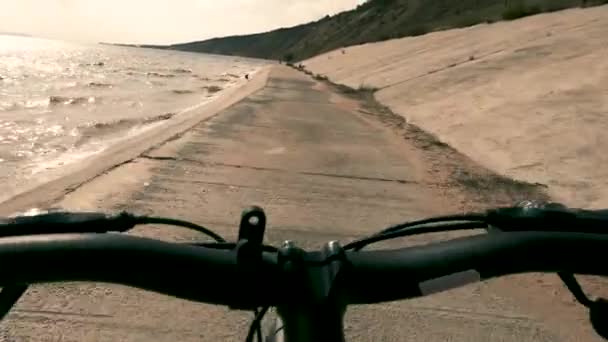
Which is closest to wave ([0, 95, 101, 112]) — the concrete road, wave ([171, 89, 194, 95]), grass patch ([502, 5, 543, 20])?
wave ([171, 89, 194, 95])

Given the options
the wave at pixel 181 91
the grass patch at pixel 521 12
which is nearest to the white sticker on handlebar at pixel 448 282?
the grass patch at pixel 521 12

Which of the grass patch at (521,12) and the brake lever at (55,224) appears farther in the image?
the grass patch at (521,12)

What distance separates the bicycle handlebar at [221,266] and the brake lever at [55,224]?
0.24 feet

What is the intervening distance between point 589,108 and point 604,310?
24.7 feet

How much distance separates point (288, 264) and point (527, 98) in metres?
9.20

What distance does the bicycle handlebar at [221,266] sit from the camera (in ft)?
3.20

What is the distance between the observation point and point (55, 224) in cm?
109

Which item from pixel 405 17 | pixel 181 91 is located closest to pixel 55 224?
pixel 181 91

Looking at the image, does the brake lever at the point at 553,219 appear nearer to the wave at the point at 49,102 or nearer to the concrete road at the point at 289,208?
the concrete road at the point at 289,208

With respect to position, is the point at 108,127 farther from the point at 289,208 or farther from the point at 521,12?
the point at 521,12

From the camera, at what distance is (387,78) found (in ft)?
60.3

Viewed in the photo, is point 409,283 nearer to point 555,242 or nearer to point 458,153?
point 555,242

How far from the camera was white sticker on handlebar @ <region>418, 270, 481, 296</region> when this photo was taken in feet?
3.43

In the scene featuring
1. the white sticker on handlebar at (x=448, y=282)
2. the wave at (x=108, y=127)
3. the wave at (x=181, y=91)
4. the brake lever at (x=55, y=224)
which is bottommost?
the wave at (x=181, y=91)
